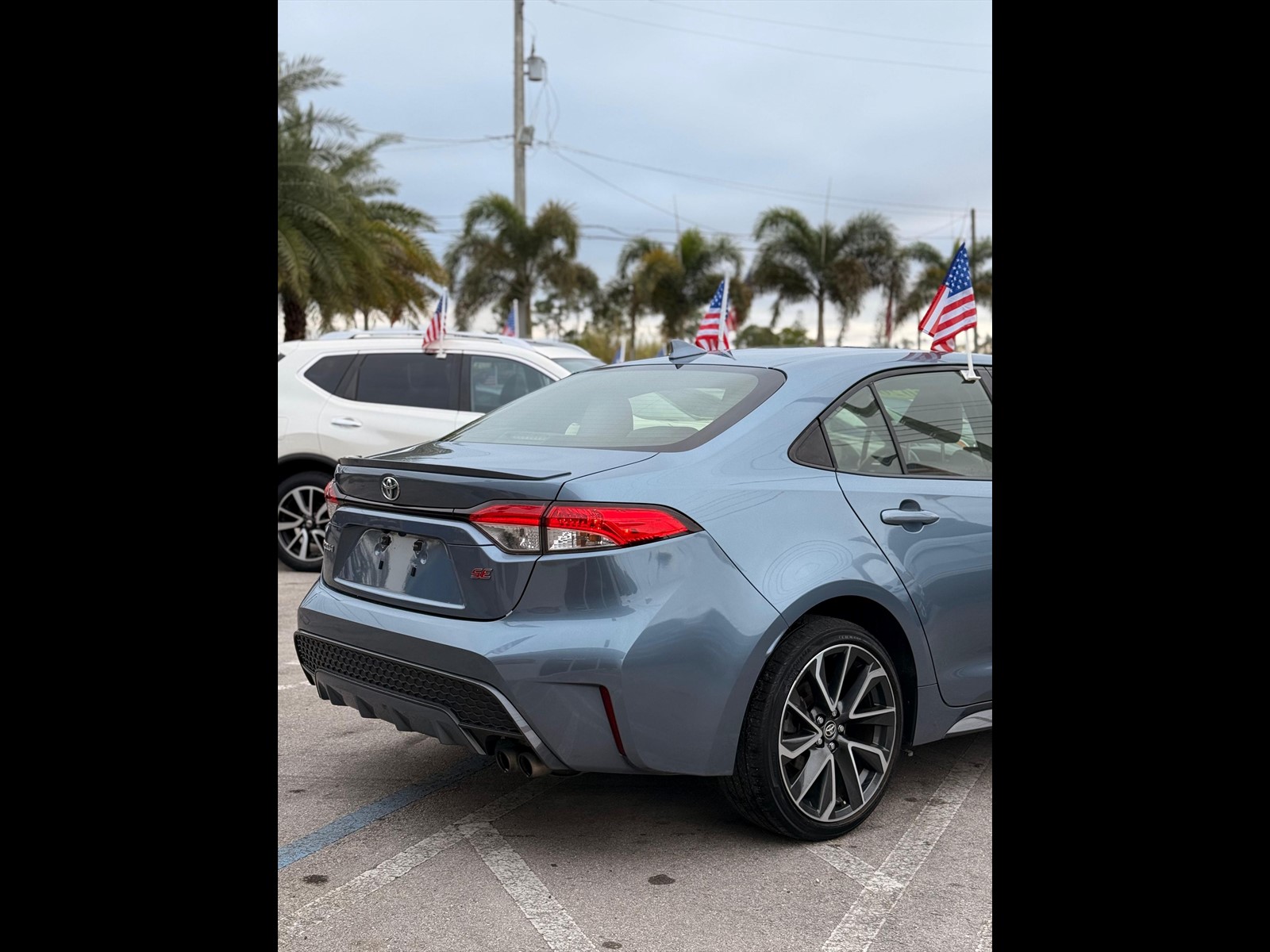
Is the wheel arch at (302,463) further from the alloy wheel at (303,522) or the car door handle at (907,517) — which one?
the car door handle at (907,517)

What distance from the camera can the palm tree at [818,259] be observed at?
33438 millimetres

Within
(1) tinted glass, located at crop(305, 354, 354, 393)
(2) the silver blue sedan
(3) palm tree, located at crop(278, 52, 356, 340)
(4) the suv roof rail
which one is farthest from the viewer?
(3) palm tree, located at crop(278, 52, 356, 340)

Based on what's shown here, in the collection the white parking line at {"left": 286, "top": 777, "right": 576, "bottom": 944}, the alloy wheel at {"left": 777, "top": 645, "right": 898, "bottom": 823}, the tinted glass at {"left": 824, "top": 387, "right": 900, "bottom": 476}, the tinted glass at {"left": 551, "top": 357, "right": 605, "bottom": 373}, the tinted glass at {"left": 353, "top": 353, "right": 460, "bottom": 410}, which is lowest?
the white parking line at {"left": 286, "top": 777, "right": 576, "bottom": 944}

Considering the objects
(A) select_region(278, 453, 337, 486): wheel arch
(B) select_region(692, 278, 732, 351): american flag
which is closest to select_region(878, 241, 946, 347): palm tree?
(B) select_region(692, 278, 732, 351): american flag

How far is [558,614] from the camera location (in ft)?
10.2

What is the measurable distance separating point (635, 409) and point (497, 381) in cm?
503

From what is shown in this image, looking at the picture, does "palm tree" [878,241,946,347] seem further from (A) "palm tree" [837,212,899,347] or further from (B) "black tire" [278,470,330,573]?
(B) "black tire" [278,470,330,573]

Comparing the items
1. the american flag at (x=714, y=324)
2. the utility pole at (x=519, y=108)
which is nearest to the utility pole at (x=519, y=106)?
the utility pole at (x=519, y=108)

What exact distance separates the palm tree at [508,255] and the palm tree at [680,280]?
424cm

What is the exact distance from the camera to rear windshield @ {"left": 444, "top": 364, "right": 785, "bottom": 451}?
3639mm

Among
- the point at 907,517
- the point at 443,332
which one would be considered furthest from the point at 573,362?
the point at 907,517

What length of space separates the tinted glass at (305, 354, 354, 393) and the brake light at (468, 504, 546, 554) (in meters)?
5.68

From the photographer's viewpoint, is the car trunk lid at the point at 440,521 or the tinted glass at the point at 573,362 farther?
the tinted glass at the point at 573,362
